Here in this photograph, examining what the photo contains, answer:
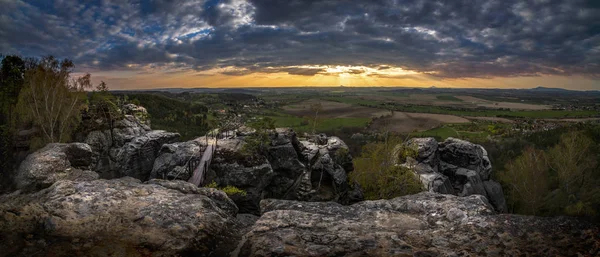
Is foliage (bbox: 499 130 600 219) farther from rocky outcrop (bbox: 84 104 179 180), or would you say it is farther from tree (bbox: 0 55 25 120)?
tree (bbox: 0 55 25 120)

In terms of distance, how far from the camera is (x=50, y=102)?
1266 inches

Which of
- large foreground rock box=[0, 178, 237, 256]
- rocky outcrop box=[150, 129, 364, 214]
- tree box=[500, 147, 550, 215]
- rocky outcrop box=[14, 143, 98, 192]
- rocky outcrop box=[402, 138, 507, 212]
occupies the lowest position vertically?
tree box=[500, 147, 550, 215]

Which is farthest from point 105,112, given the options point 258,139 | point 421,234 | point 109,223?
point 421,234

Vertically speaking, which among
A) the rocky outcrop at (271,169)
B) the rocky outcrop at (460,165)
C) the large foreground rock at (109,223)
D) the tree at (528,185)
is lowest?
the tree at (528,185)

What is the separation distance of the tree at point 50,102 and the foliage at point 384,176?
3285cm

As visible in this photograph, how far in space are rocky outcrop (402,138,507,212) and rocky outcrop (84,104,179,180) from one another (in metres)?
33.0

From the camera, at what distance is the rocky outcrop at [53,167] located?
14375 mm

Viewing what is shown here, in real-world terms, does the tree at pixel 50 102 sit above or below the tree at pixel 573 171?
above

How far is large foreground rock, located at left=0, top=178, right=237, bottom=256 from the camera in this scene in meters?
6.60

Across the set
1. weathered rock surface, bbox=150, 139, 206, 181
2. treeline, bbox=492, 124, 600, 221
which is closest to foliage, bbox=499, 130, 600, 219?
treeline, bbox=492, 124, 600, 221

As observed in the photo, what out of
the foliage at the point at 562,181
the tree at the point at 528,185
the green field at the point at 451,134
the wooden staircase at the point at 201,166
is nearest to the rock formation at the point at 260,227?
the wooden staircase at the point at 201,166

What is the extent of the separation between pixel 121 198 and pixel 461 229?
31.9 feet

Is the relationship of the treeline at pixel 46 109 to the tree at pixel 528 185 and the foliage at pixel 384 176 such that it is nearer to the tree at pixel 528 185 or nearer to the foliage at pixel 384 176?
the foliage at pixel 384 176

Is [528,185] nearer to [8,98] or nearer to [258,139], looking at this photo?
[258,139]
